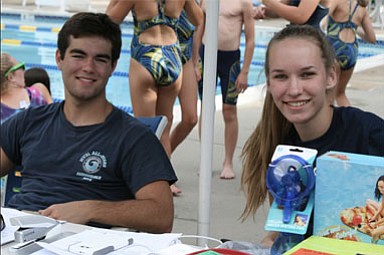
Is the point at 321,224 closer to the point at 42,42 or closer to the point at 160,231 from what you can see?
the point at 160,231

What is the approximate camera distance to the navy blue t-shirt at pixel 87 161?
2602 millimetres

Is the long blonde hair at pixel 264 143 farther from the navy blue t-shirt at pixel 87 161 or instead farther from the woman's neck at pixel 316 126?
the navy blue t-shirt at pixel 87 161

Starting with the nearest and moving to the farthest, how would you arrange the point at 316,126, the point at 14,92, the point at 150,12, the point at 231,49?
the point at 316,126 < the point at 150,12 < the point at 14,92 < the point at 231,49

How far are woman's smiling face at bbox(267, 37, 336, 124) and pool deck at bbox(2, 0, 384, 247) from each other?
1.86 meters

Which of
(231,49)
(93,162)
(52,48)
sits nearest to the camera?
(93,162)

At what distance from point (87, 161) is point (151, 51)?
1.88 m

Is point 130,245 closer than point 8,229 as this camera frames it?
Yes

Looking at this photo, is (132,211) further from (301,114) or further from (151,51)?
(151,51)

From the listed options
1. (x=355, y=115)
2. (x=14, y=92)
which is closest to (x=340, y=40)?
(x=14, y=92)

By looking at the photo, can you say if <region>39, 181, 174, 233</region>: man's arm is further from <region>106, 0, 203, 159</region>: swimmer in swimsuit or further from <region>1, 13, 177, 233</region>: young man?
<region>106, 0, 203, 159</region>: swimmer in swimsuit

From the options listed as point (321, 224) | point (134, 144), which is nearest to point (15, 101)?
point (134, 144)

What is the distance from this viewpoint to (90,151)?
104 inches

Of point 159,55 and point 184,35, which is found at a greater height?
point 184,35

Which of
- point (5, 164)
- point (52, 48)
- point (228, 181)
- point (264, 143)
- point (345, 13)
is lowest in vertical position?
point (228, 181)
